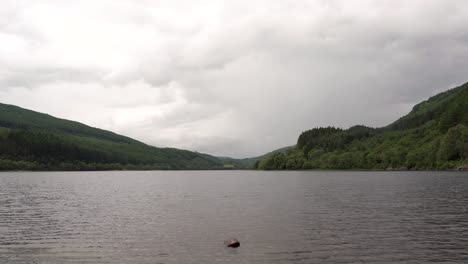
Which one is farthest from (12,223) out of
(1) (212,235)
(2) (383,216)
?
(2) (383,216)

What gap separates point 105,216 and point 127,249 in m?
29.5

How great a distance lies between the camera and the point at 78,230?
5491cm

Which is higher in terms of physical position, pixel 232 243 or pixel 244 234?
pixel 232 243

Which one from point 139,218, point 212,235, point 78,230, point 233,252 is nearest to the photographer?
point 233,252

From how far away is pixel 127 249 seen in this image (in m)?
42.9

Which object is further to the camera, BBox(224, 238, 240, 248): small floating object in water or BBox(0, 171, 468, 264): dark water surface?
BBox(224, 238, 240, 248): small floating object in water

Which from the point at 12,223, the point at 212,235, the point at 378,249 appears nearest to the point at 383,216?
the point at 378,249

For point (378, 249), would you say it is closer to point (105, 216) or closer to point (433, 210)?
point (433, 210)

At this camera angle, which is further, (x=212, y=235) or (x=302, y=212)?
(x=302, y=212)

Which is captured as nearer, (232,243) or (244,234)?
(232,243)

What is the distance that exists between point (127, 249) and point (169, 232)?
10.7 meters

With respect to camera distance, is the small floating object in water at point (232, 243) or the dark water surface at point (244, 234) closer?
the dark water surface at point (244, 234)

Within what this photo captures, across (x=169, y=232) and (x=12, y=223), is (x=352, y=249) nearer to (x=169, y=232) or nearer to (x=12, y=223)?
(x=169, y=232)

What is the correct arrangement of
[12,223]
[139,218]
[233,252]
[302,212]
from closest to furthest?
[233,252] → [12,223] → [139,218] → [302,212]
